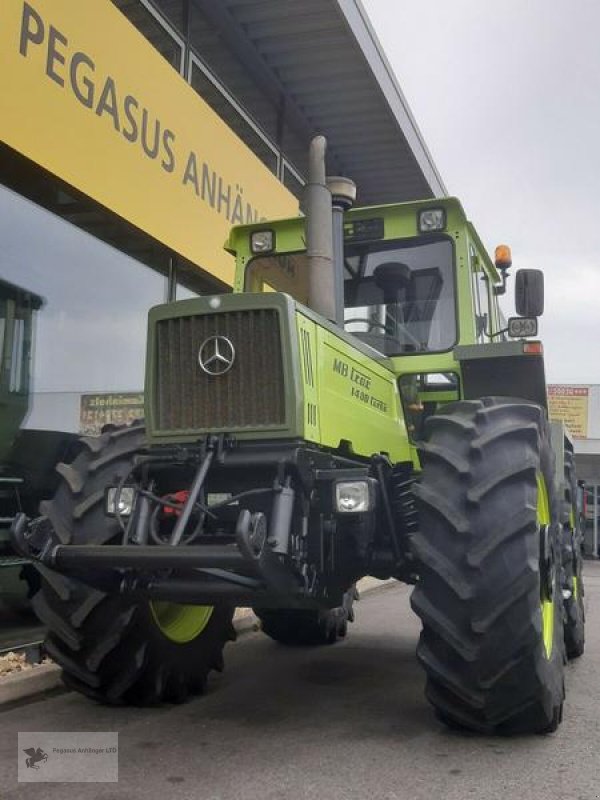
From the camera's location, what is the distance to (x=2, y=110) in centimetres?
503

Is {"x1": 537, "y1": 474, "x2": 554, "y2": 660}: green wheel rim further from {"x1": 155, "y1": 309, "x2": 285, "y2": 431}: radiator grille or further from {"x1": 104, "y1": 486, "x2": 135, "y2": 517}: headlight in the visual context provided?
{"x1": 104, "y1": 486, "x2": 135, "y2": 517}: headlight

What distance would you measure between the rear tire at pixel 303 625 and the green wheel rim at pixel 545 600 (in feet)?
7.28

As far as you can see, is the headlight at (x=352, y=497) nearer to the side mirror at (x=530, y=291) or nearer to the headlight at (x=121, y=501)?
the headlight at (x=121, y=501)

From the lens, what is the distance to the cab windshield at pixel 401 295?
5.04 metres

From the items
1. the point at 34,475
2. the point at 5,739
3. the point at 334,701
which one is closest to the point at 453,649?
the point at 334,701

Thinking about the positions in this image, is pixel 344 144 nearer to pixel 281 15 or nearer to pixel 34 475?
pixel 281 15

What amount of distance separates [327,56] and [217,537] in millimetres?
6634

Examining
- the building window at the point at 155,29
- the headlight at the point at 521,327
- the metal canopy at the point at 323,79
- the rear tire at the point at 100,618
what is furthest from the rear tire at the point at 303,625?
the metal canopy at the point at 323,79

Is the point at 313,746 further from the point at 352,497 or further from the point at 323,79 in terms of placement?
the point at 323,79

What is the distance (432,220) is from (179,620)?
2777mm

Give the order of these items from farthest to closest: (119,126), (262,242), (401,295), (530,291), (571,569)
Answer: (119,126), (571,569), (262,242), (401,295), (530,291)

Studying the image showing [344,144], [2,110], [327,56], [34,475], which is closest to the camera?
[2,110]

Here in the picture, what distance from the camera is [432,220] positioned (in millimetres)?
5027

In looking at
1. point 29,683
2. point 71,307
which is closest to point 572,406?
point 71,307
